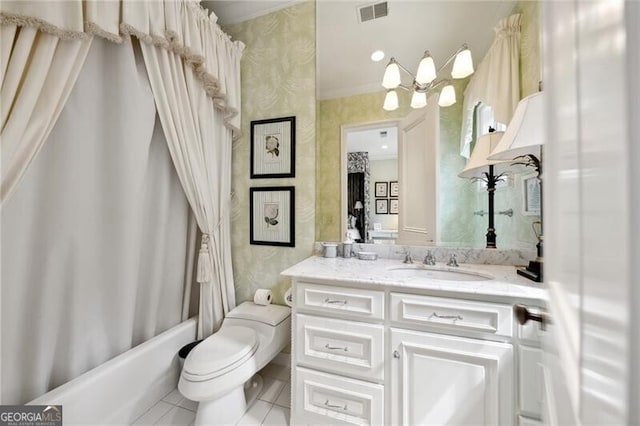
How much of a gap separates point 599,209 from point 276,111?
1.84m

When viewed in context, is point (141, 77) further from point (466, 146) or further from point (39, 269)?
point (466, 146)

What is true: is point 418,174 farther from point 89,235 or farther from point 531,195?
point 89,235

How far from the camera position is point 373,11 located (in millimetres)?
1562

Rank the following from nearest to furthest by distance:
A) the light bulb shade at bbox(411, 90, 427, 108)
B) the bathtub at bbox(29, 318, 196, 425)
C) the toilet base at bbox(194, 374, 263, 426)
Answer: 1. the bathtub at bbox(29, 318, 196, 425)
2. the toilet base at bbox(194, 374, 263, 426)
3. the light bulb shade at bbox(411, 90, 427, 108)

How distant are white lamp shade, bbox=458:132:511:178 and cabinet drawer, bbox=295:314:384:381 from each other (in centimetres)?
100

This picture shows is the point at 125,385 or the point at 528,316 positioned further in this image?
the point at 125,385

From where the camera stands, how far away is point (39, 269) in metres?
1.00

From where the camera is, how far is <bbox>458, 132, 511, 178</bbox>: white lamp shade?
130cm

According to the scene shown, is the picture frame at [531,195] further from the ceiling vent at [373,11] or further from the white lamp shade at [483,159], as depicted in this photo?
the ceiling vent at [373,11]

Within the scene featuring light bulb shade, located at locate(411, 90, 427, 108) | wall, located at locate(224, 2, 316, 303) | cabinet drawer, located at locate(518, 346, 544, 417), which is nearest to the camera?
cabinet drawer, located at locate(518, 346, 544, 417)

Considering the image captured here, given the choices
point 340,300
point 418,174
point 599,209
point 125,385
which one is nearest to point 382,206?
point 418,174

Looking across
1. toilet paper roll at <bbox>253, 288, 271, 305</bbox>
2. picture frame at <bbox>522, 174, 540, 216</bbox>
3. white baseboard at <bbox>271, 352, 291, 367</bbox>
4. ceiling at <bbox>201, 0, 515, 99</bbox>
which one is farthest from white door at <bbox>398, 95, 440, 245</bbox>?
white baseboard at <bbox>271, 352, 291, 367</bbox>

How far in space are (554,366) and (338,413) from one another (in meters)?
0.99

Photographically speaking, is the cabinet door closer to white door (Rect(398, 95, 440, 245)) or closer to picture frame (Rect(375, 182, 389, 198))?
white door (Rect(398, 95, 440, 245))
